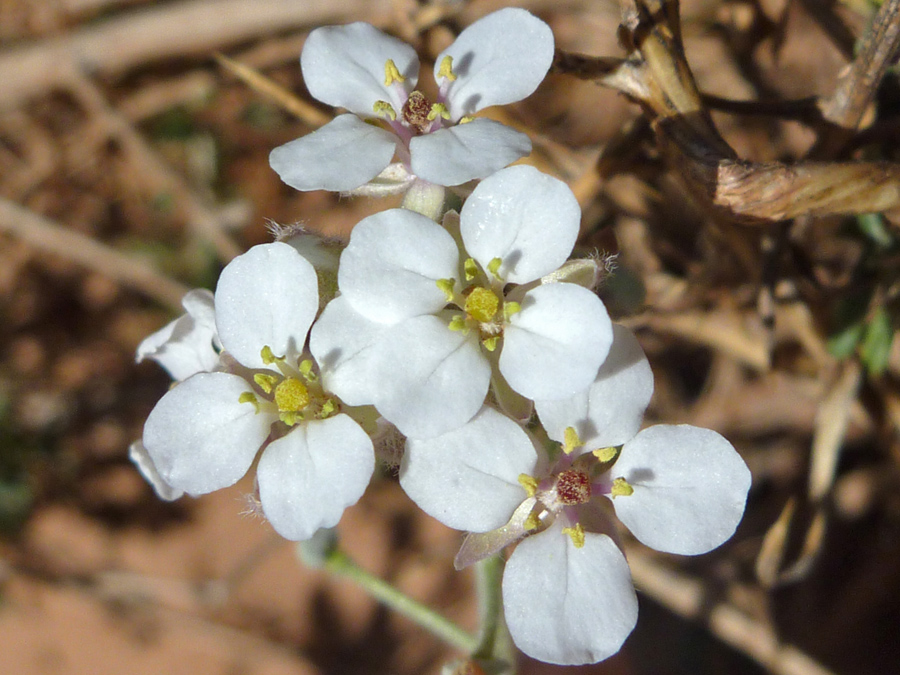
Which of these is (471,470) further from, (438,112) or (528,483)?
(438,112)

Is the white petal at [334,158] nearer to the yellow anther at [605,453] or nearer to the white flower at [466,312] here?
the white flower at [466,312]

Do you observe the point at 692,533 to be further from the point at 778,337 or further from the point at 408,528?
the point at 408,528

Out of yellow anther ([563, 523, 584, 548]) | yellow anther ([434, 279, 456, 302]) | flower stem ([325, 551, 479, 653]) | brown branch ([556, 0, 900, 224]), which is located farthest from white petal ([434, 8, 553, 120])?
flower stem ([325, 551, 479, 653])

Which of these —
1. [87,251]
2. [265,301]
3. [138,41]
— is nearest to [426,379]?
[265,301]

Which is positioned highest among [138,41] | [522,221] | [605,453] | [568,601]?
[522,221]

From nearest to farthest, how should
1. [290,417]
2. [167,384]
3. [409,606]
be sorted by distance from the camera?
[290,417], [409,606], [167,384]

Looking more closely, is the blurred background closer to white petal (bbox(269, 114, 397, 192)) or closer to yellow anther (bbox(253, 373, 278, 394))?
white petal (bbox(269, 114, 397, 192))

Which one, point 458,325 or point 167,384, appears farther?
point 167,384

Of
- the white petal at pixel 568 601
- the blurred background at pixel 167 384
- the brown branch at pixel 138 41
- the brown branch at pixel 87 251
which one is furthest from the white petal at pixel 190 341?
the brown branch at pixel 138 41
